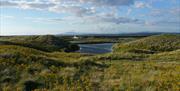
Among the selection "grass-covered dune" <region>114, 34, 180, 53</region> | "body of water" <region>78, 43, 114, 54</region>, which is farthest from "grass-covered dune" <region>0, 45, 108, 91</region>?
"grass-covered dune" <region>114, 34, 180, 53</region>

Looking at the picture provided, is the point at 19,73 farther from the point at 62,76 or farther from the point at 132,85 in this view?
the point at 132,85

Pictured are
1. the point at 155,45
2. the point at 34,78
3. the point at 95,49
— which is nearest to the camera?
the point at 34,78

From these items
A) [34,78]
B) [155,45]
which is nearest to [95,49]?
[155,45]

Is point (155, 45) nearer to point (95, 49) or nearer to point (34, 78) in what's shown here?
point (95, 49)

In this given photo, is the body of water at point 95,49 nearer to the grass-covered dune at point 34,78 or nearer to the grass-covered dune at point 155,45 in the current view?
the grass-covered dune at point 155,45

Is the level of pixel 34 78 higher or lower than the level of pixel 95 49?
higher

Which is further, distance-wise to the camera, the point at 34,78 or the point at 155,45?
the point at 155,45

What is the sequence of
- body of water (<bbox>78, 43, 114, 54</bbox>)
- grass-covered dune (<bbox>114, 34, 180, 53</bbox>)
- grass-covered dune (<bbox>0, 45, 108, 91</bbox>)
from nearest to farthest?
grass-covered dune (<bbox>0, 45, 108, 91</bbox>) < body of water (<bbox>78, 43, 114, 54</bbox>) < grass-covered dune (<bbox>114, 34, 180, 53</bbox>)

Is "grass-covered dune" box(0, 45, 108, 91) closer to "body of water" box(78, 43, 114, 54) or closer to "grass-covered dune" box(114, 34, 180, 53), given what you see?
"body of water" box(78, 43, 114, 54)

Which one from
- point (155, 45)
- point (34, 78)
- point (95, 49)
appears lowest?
point (95, 49)

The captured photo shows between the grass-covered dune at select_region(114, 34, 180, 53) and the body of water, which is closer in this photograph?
the body of water

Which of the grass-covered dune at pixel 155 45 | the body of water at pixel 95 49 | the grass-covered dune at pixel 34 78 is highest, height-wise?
the grass-covered dune at pixel 34 78

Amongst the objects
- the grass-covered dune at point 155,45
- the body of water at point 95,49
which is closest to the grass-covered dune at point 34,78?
the body of water at point 95,49

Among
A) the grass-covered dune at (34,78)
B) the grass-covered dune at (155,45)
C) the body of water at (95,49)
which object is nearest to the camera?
the grass-covered dune at (34,78)
